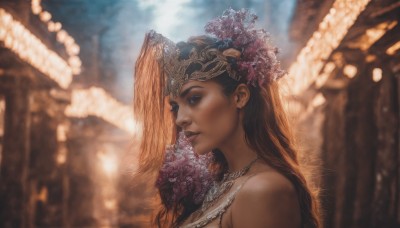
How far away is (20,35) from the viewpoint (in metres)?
7.45

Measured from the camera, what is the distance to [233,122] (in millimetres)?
2975

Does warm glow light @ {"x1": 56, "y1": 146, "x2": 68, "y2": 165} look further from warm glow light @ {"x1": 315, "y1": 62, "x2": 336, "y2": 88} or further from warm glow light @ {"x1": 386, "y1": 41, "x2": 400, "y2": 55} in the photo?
warm glow light @ {"x1": 386, "y1": 41, "x2": 400, "y2": 55}

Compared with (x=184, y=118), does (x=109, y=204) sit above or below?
below

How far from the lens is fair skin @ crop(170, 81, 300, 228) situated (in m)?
2.61

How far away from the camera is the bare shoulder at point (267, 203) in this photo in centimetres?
253

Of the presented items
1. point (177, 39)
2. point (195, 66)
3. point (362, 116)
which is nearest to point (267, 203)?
point (195, 66)

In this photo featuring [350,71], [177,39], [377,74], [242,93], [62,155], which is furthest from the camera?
[62,155]

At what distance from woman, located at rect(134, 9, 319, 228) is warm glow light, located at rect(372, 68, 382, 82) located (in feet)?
15.1

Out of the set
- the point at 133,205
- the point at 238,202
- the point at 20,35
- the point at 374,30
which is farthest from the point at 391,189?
the point at 133,205

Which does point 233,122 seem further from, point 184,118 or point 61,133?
point 61,133

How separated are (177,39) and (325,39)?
5.84m

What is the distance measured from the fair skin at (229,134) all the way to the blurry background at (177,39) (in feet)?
1.38

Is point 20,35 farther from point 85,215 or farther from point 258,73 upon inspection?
point 85,215

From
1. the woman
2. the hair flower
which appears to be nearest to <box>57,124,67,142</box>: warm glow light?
the woman
